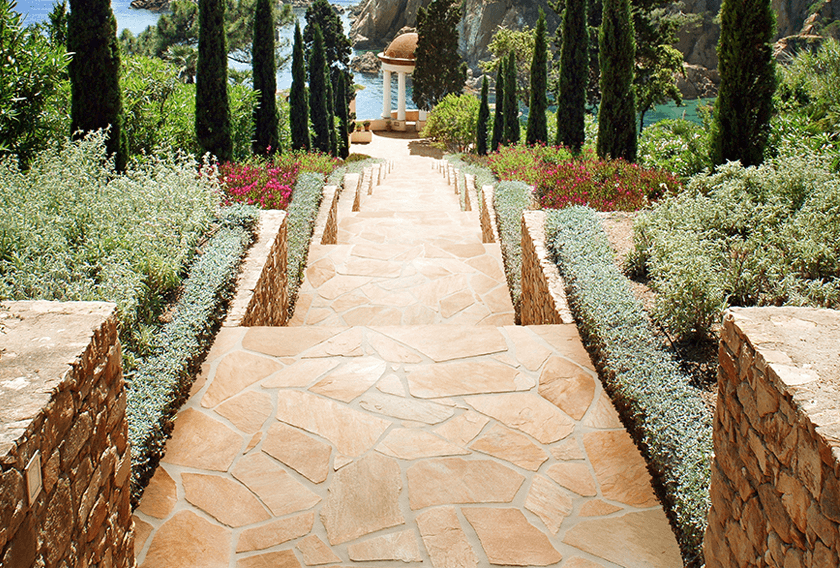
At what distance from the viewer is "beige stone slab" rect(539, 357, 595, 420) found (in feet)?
13.7

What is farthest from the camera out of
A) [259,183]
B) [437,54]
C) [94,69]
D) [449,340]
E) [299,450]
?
[437,54]

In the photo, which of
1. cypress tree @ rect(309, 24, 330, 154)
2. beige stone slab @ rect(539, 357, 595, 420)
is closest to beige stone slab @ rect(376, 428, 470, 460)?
beige stone slab @ rect(539, 357, 595, 420)

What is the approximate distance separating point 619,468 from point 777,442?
1.56 metres

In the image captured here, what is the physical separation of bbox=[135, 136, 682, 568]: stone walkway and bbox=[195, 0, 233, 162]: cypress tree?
7.01m

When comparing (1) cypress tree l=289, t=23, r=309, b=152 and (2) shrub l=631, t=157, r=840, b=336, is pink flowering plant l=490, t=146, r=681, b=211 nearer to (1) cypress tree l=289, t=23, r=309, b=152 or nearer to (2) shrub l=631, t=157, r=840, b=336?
(2) shrub l=631, t=157, r=840, b=336

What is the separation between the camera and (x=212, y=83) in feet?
35.4

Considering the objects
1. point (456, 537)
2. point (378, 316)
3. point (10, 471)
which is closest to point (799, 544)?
point (456, 537)

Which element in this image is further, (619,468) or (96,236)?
(96,236)

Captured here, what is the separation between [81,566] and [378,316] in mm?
4312

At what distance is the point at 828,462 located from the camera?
1780 mm

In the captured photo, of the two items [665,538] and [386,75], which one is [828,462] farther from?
[386,75]

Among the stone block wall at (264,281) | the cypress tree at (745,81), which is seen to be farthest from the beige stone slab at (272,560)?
the cypress tree at (745,81)

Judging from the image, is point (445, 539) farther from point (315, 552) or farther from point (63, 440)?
point (63, 440)

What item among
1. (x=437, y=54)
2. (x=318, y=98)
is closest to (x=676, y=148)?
(x=318, y=98)
